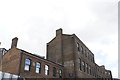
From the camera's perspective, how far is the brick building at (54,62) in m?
22.6

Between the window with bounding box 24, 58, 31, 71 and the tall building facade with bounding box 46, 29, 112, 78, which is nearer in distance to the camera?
the window with bounding box 24, 58, 31, 71

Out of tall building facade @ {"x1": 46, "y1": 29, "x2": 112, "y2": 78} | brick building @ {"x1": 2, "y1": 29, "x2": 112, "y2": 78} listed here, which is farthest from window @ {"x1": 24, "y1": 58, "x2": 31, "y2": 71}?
tall building facade @ {"x1": 46, "y1": 29, "x2": 112, "y2": 78}

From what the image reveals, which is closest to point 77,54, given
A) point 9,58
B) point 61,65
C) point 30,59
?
point 61,65

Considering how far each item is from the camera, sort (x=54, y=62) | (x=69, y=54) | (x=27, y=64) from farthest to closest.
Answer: (x=69, y=54)
(x=54, y=62)
(x=27, y=64)

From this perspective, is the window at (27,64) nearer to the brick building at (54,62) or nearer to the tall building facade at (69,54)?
the brick building at (54,62)

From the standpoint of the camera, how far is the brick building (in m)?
22.6

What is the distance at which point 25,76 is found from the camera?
21.7 meters

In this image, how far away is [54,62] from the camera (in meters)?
28.3

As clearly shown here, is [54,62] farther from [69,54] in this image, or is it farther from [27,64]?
[27,64]

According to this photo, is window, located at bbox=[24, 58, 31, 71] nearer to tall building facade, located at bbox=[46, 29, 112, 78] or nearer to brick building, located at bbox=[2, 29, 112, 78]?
brick building, located at bbox=[2, 29, 112, 78]

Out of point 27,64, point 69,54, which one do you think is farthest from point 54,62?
point 27,64

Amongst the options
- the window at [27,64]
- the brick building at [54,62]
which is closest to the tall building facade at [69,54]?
the brick building at [54,62]

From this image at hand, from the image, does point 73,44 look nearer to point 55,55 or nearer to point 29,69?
point 55,55

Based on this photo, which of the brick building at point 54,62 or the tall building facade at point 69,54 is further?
the tall building facade at point 69,54
